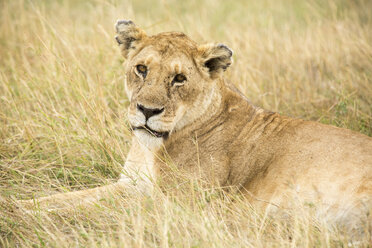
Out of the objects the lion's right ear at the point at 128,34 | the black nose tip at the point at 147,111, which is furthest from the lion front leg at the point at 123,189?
the lion's right ear at the point at 128,34

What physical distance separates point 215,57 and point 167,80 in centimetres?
52

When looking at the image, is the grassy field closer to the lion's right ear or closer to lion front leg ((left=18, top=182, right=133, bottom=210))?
lion front leg ((left=18, top=182, right=133, bottom=210))

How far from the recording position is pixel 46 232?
336 cm

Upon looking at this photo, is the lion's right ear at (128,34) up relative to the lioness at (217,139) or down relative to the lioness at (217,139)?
up

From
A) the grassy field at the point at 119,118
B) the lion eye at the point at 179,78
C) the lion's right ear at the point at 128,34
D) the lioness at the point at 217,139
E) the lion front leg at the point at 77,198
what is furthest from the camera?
the lion's right ear at the point at 128,34

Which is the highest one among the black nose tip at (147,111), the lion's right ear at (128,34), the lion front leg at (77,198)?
the lion's right ear at (128,34)

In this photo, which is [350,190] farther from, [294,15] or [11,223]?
[294,15]

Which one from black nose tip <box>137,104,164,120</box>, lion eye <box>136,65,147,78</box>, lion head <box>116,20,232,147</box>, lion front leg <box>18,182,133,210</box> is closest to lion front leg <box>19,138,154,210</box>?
lion front leg <box>18,182,133,210</box>

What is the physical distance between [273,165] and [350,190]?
69 cm

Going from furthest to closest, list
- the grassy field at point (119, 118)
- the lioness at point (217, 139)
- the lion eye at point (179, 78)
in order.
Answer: the lion eye at point (179, 78)
the lioness at point (217, 139)
the grassy field at point (119, 118)

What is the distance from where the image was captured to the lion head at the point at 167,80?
395cm

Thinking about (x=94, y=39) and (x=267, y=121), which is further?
(x=94, y=39)

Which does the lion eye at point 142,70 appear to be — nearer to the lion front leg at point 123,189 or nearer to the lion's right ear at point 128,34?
the lion's right ear at point 128,34

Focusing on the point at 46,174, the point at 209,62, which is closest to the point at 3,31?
the point at 46,174
